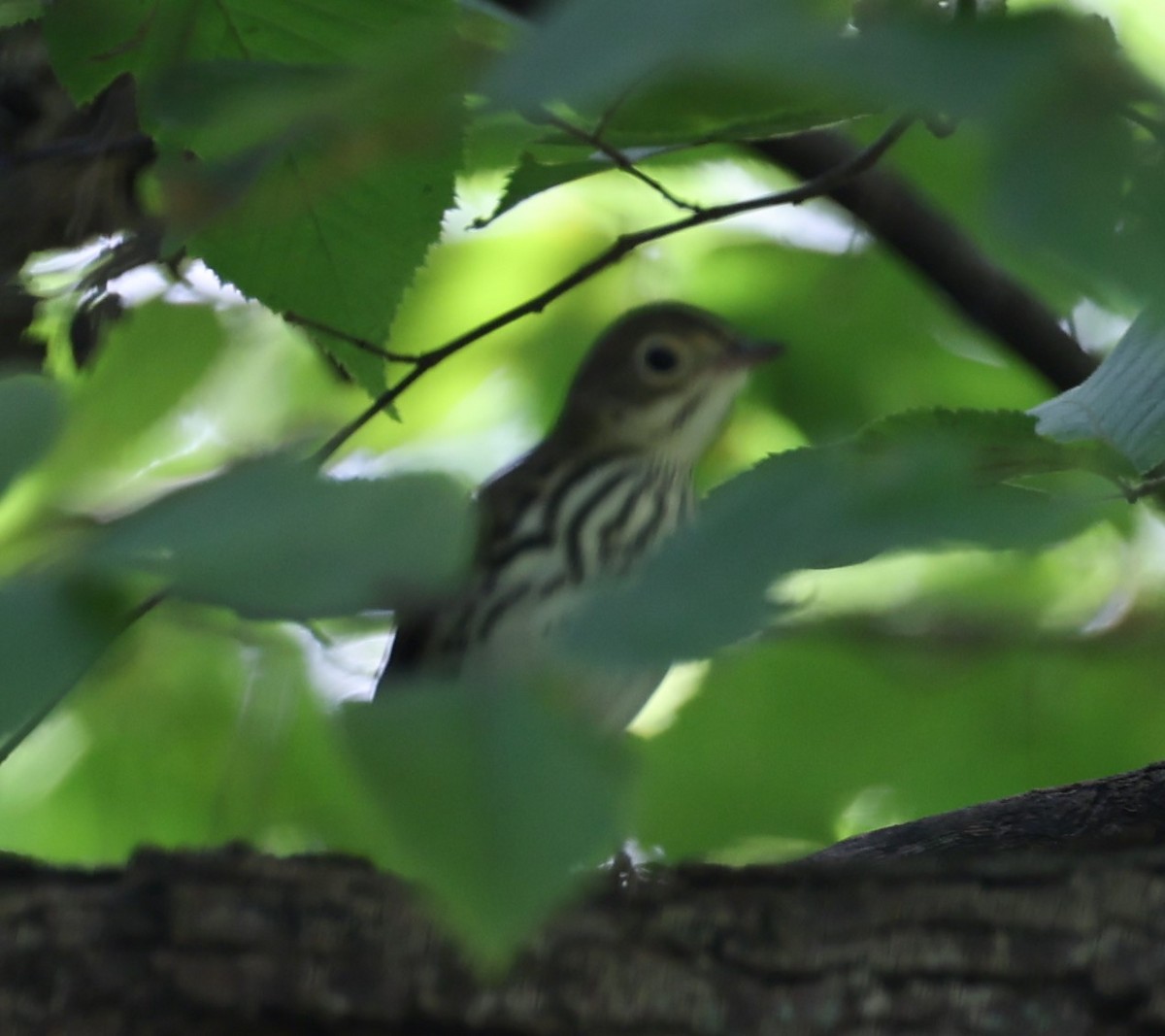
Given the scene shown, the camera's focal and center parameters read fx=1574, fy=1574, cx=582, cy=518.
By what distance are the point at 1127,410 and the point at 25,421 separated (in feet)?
1.42

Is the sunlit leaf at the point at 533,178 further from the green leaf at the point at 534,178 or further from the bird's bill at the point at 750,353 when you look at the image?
the bird's bill at the point at 750,353

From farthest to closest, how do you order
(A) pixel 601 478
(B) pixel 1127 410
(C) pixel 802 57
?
(A) pixel 601 478, (B) pixel 1127 410, (C) pixel 802 57

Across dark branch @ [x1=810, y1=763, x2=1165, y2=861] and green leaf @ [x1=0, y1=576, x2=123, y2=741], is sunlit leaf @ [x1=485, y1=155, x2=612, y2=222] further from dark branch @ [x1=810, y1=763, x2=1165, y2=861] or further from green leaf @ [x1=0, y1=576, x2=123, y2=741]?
green leaf @ [x1=0, y1=576, x2=123, y2=741]

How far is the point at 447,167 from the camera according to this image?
76 cm

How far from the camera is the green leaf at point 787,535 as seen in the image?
274 mm

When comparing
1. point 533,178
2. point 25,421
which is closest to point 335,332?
point 533,178

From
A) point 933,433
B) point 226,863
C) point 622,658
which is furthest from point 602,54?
point 226,863

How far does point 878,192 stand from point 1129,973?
838 millimetres

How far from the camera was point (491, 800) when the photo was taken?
11.0 inches

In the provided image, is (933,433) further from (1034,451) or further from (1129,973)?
(1129,973)

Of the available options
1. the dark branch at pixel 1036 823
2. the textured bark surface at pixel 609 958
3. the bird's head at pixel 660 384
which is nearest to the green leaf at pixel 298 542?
the textured bark surface at pixel 609 958

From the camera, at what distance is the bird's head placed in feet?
4.51

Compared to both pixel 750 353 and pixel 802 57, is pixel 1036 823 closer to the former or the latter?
pixel 750 353

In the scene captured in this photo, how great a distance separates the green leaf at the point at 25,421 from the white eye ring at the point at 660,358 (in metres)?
1.06
